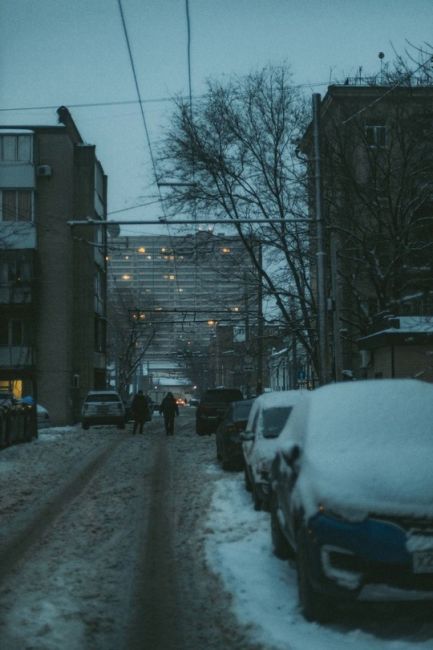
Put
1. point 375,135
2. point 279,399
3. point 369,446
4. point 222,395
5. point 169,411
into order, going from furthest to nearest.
→ point 222,395
point 169,411
point 375,135
point 279,399
point 369,446

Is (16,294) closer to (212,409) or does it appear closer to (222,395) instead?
(222,395)

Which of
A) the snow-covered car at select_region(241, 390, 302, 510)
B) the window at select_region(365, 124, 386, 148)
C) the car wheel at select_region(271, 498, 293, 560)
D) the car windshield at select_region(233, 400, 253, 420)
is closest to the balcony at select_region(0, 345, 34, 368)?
the window at select_region(365, 124, 386, 148)

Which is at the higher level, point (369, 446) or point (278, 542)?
point (369, 446)

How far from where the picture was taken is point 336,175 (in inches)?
1137

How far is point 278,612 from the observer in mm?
6023

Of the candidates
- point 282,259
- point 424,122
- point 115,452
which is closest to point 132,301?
point 282,259

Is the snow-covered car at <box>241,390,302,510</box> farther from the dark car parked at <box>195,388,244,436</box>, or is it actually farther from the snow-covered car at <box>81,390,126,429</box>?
the snow-covered car at <box>81,390,126,429</box>

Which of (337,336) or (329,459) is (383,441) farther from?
(337,336)

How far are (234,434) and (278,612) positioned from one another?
10384mm

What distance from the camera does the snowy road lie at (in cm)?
552

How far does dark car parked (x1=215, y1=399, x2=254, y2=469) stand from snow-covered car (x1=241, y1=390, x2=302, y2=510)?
2923mm

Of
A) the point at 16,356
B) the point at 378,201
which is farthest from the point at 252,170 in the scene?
the point at 16,356

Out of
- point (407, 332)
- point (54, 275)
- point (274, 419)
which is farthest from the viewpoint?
point (54, 275)

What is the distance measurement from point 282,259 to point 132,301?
48255 mm
